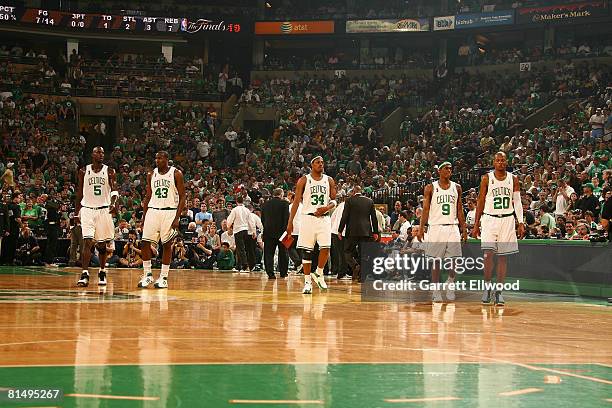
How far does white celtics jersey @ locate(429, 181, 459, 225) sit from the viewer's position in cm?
1381

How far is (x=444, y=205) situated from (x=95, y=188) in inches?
213

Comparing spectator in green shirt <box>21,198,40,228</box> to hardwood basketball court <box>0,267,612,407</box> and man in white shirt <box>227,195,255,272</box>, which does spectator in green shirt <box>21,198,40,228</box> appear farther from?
hardwood basketball court <box>0,267,612,407</box>

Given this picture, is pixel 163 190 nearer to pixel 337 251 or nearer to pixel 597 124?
pixel 337 251

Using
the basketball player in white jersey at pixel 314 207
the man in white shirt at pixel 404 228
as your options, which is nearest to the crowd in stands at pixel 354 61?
the man in white shirt at pixel 404 228

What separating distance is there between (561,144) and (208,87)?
19702 mm

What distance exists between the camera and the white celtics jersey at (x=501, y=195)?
1319 cm

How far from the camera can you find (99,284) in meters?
14.7

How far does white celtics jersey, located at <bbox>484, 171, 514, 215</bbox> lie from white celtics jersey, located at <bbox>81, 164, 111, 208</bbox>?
5.89 meters

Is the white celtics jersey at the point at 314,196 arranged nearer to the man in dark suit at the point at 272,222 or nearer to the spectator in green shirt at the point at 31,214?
the man in dark suit at the point at 272,222

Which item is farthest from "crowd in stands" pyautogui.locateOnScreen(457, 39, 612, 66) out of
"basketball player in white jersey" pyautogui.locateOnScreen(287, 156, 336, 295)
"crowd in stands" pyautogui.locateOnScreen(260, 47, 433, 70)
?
"basketball player in white jersey" pyautogui.locateOnScreen(287, 156, 336, 295)

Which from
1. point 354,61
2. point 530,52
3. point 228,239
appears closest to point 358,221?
point 228,239

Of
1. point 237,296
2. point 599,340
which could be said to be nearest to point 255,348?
point 599,340

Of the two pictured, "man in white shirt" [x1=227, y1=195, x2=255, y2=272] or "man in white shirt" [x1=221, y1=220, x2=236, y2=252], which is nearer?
"man in white shirt" [x1=227, y1=195, x2=255, y2=272]

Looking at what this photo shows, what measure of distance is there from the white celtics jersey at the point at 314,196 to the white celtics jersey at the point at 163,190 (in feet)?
6.64
